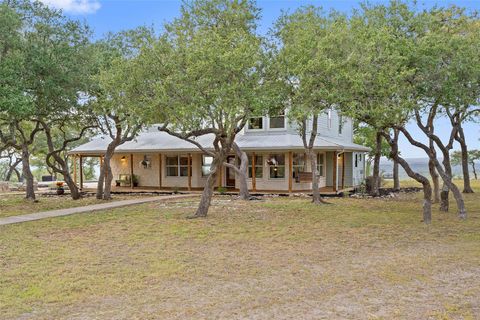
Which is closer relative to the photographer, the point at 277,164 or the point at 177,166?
the point at 277,164

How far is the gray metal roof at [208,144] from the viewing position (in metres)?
20.1

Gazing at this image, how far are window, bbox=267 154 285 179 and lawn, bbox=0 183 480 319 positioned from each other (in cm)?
940

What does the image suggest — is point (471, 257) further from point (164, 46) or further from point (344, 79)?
point (164, 46)

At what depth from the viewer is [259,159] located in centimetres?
2225

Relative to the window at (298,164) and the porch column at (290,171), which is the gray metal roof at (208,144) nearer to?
the porch column at (290,171)

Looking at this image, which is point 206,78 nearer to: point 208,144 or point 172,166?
point 208,144

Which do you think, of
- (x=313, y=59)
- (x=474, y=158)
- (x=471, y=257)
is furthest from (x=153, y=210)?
(x=474, y=158)

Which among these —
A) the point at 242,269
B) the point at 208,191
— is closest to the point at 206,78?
the point at 208,191

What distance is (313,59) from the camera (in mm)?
11070

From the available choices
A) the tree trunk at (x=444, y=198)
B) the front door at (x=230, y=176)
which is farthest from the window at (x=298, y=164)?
the tree trunk at (x=444, y=198)

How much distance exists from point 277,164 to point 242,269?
15.1m

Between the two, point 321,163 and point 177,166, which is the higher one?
point 321,163

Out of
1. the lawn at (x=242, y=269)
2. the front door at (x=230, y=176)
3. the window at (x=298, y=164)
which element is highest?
the window at (x=298, y=164)

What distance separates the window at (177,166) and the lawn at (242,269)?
11.9 m
